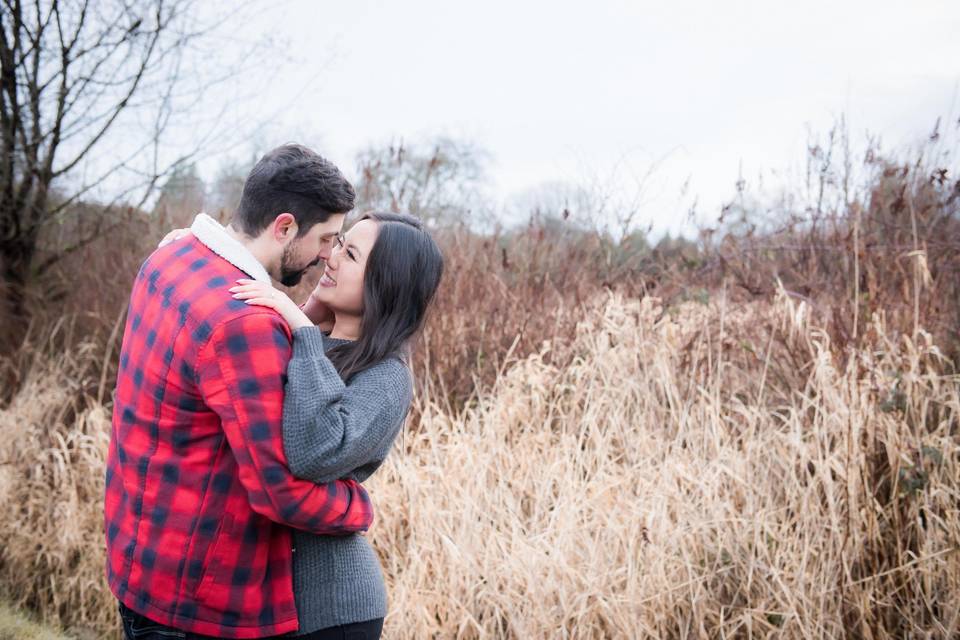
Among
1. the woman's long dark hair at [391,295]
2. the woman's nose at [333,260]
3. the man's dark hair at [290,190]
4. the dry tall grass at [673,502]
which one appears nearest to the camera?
the man's dark hair at [290,190]

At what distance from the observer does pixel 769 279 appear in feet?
18.5

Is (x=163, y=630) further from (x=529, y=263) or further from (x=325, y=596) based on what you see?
(x=529, y=263)

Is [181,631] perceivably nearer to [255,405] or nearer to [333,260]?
[255,405]

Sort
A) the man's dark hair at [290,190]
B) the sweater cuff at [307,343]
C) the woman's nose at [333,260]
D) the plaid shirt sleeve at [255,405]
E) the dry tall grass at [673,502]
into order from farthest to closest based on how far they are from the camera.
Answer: the dry tall grass at [673,502] → the woman's nose at [333,260] → the man's dark hair at [290,190] → the sweater cuff at [307,343] → the plaid shirt sleeve at [255,405]

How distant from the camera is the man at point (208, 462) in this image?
1788 millimetres

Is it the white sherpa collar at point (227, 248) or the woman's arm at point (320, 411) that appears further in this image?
the white sherpa collar at point (227, 248)

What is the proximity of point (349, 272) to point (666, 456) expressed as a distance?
2510 mm

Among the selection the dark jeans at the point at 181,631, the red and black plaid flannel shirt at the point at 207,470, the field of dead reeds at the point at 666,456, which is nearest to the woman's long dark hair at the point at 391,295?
the red and black plaid flannel shirt at the point at 207,470

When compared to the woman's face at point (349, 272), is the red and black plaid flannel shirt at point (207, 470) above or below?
below

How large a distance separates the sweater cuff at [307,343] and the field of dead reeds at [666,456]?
85.6 inches

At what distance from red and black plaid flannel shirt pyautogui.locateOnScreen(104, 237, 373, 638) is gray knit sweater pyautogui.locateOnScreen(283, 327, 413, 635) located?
0.04 m

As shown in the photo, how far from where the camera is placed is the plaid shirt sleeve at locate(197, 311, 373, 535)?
69.7 inches

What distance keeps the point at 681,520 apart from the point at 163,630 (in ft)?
8.39

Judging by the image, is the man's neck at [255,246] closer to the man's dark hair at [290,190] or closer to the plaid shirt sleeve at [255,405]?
the man's dark hair at [290,190]
